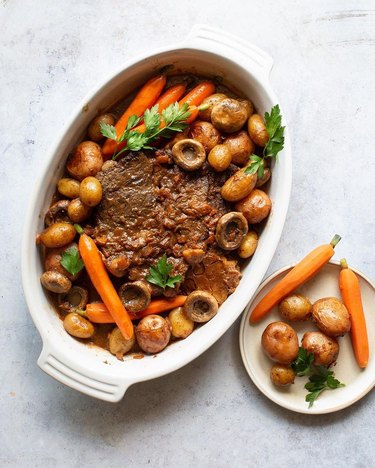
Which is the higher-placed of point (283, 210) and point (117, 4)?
point (117, 4)

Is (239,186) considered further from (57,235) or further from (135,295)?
(57,235)

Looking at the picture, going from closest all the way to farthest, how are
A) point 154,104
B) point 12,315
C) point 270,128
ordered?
1. point 270,128
2. point 154,104
3. point 12,315

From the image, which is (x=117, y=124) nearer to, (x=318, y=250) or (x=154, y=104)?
(x=154, y=104)

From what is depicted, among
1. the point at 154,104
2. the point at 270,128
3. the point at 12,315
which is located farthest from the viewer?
the point at 12,315

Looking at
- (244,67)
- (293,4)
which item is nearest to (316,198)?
(244,67)

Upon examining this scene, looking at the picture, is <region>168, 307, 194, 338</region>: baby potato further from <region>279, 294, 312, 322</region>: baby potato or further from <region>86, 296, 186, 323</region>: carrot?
<region>279, 294, 312, 322</region>: baby potato

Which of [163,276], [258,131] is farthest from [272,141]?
[163,276]

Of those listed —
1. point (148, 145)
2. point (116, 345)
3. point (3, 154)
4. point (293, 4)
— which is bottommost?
point (116, 345)
